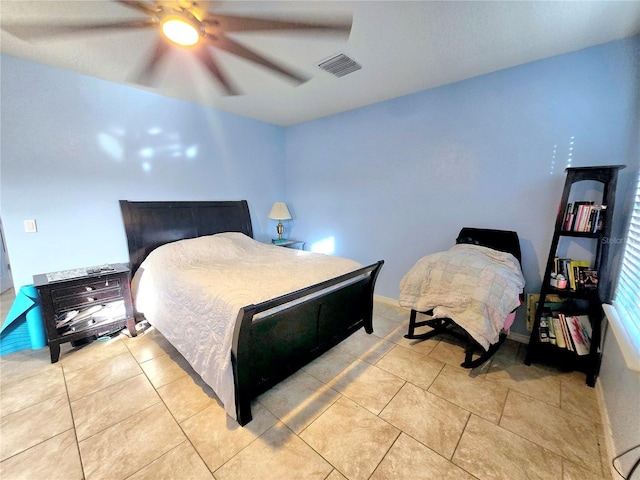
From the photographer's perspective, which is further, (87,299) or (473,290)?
(87,299)

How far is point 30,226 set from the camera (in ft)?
7.64

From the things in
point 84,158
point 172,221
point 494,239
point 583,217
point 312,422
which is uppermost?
point 84,158

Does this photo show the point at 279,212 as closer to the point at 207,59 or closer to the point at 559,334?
the point at 207,59

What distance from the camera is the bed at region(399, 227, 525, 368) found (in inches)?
73.2

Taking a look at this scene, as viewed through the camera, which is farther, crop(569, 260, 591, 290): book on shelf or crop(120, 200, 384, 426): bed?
crop(569, 260, 591, 290): book on shelf

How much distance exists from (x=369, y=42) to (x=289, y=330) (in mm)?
2227

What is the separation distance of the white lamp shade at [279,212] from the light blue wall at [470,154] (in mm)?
498

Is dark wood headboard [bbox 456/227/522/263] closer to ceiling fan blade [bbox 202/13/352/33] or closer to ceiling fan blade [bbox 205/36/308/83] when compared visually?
ceiling fan blade [bbox 202/13/352/33]

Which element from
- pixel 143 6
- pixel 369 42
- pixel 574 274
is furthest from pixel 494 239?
pixel 143 6

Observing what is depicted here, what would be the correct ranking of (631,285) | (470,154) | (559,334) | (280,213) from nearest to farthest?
(631,285)
(559,334)
(470,154)
(280,213)

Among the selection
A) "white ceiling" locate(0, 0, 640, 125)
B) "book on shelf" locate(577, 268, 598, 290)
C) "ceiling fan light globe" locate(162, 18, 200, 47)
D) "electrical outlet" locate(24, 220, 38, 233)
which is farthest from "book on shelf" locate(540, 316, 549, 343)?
"electrical outlet" locate(24, 220, 38, 233)

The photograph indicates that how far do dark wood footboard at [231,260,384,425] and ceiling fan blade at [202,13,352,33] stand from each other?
5.05 feet

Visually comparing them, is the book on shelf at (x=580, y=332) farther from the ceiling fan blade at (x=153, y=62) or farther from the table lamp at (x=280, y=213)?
the ceiling fan blade at (x=153, y=62)

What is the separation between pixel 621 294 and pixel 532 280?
669mm
